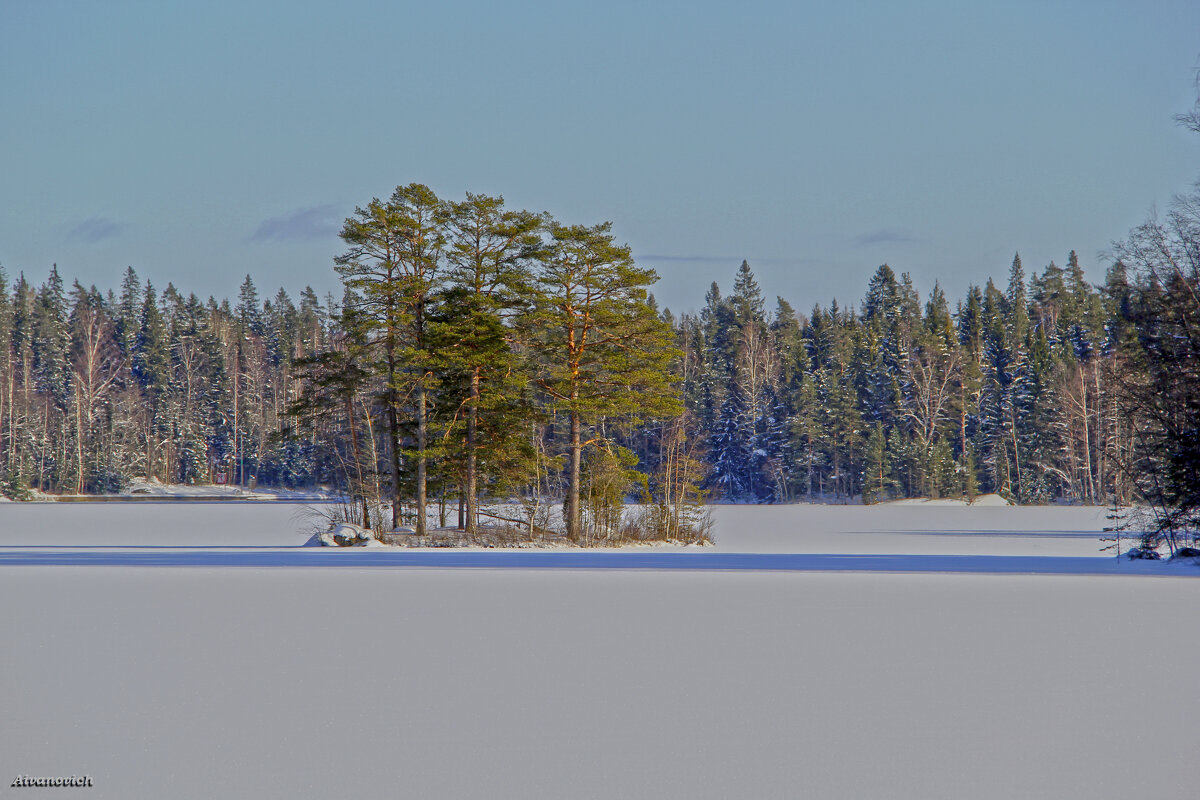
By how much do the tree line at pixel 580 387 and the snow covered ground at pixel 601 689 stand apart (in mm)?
12033

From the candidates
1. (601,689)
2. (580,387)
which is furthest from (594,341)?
(601,689)

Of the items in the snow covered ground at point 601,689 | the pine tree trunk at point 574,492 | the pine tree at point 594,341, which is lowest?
the snow covered ground at point 601,689

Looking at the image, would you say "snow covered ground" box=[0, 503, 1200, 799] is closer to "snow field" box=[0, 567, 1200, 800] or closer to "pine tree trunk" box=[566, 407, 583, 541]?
"snow field" box=[0, 567, 1200, 800]

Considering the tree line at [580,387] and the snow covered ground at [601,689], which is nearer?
the snow covered ground at [601,689]

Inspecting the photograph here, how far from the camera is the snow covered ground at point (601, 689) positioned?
5.91 metres

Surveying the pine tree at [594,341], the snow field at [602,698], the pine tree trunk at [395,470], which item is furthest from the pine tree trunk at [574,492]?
the snow field at [602,698]

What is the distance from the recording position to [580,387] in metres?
32.3

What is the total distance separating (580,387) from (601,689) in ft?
79.9

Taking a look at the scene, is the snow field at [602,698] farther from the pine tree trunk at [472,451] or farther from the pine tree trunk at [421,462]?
the pine tree trunk at [472,451]

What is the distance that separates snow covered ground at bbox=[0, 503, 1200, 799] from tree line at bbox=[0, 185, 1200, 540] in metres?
12.0

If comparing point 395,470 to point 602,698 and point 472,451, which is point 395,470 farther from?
point 602,698

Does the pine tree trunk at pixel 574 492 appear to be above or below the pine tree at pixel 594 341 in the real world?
below

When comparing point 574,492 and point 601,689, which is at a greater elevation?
point 574,492

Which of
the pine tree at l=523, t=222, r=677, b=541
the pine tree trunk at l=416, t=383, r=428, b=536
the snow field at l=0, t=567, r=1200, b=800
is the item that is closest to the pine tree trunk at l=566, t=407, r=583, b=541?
the pine tree at l=523, t=222, r=677, b=541
